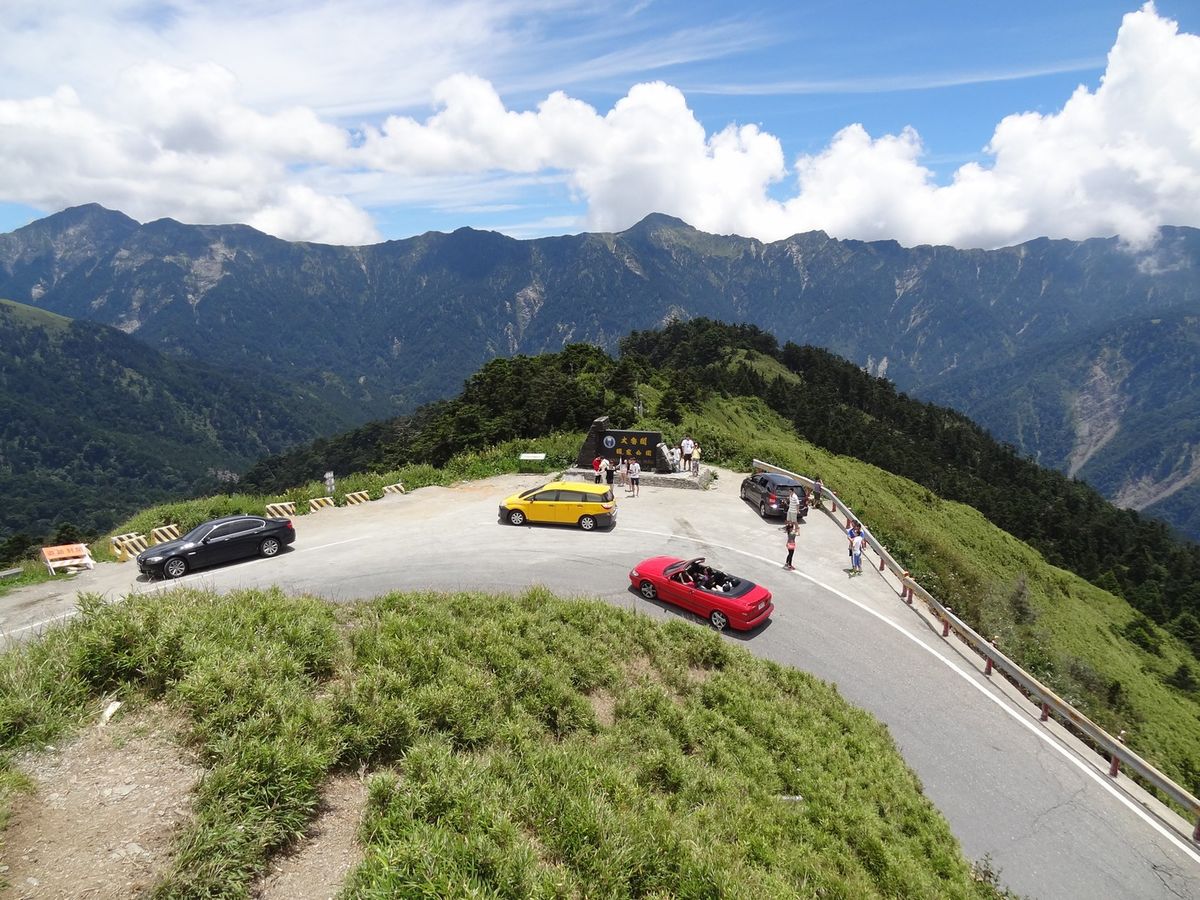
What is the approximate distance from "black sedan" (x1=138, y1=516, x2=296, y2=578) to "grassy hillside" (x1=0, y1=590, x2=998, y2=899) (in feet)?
33.1

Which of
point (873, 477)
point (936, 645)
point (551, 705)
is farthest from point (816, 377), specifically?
point (551, 705)

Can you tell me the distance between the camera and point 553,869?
6.16 metres

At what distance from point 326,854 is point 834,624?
1464cm

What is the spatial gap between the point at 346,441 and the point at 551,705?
166m

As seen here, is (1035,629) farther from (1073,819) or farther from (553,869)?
(553,869)

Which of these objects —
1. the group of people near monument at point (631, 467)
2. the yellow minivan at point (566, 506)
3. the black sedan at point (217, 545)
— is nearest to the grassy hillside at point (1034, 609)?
the group of people near monument at point (631, 467)

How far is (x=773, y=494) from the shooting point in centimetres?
2566

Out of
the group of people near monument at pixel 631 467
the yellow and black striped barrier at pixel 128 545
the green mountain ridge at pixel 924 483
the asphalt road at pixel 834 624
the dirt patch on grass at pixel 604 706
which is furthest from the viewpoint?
the group of people near monument at pixel 631 467

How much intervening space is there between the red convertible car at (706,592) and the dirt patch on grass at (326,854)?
431 inches

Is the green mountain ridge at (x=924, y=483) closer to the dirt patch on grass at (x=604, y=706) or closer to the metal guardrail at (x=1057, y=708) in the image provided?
the metal guardrail at (x=1057, y=708)

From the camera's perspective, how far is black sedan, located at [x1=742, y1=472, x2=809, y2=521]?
1004 inches

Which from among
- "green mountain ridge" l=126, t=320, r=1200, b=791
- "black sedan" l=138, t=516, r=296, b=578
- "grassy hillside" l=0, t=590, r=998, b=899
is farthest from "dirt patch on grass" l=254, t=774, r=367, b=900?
"green mountain ridge" l=126, t=320, r=1200, b=791

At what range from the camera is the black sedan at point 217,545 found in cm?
1831

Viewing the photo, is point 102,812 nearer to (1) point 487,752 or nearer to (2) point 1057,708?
(1) point 487,752
